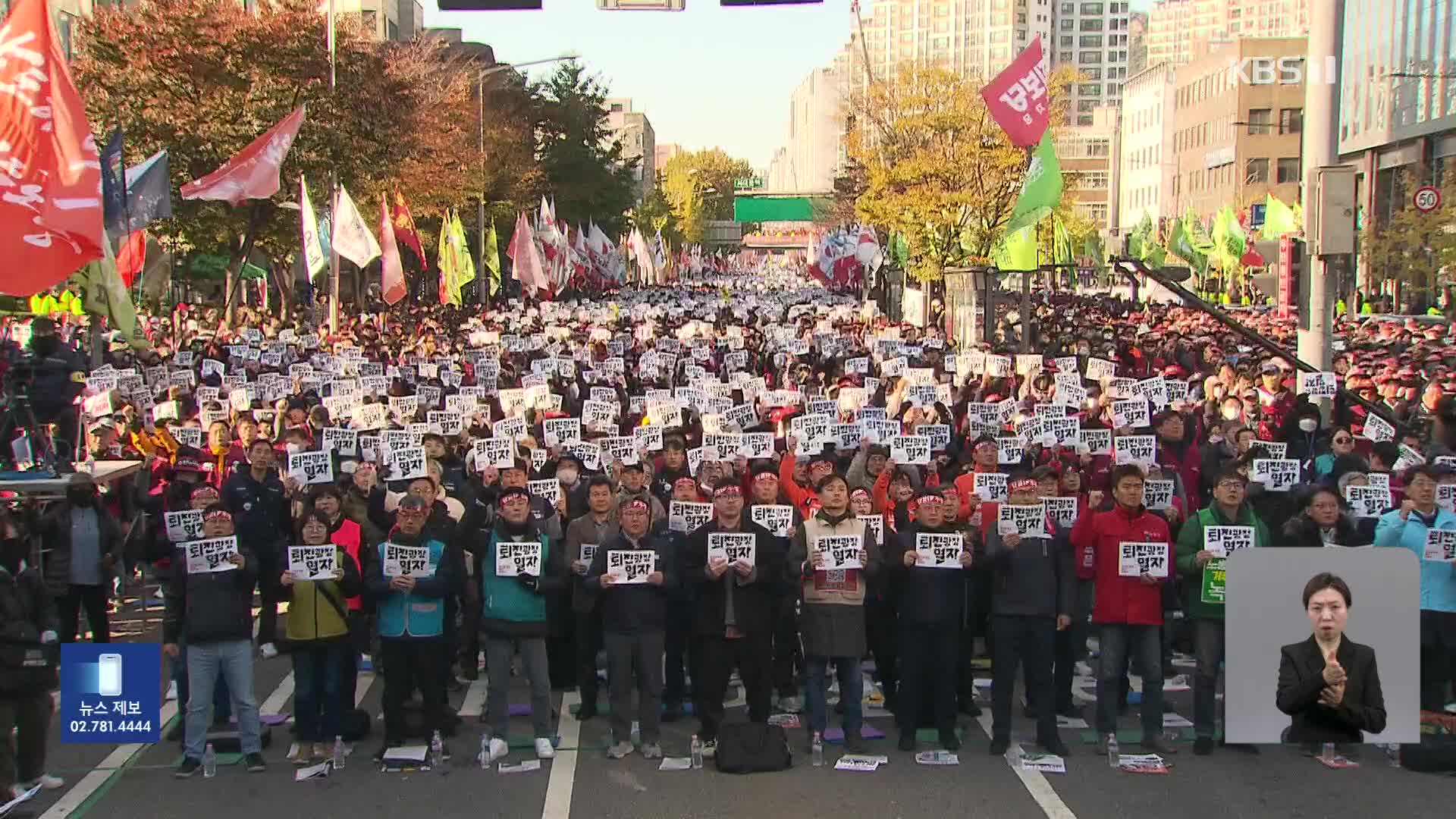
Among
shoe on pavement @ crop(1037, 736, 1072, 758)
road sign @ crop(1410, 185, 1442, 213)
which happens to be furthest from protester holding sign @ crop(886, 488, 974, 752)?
road sign @ crop(1410, 185, 1442, 213)

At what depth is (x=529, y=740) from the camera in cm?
1005

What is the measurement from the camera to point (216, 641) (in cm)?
935

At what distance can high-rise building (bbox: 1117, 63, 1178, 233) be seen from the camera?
11606cm

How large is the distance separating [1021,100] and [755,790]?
63.9ft

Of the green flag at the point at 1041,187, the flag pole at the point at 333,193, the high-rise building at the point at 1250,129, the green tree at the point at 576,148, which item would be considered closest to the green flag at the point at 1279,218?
the green flag at the point at 1041,187

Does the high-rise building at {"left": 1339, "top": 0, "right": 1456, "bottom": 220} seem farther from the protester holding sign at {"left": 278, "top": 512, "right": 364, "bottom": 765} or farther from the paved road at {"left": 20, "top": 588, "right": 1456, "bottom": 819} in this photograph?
the protester holding sign at {"left": 278, "top": 512, "right": 364, "bottom": 765}

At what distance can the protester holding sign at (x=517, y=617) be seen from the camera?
9672mm

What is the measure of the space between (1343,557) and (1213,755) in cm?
285

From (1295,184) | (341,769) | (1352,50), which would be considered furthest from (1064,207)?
(341,769)

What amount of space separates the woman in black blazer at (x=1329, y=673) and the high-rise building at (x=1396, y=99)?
5369cm

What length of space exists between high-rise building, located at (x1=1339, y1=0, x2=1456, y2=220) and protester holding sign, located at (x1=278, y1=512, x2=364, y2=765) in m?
53.6

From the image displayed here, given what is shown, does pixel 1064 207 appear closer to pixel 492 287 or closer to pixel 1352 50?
pixel 492 287

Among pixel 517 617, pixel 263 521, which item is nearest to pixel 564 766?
pixel 517 617

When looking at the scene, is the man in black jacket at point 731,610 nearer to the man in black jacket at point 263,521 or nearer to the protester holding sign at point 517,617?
the protester holding sign at point 517,617
